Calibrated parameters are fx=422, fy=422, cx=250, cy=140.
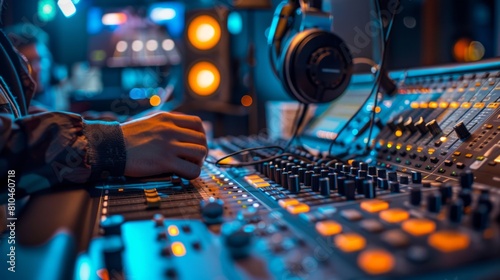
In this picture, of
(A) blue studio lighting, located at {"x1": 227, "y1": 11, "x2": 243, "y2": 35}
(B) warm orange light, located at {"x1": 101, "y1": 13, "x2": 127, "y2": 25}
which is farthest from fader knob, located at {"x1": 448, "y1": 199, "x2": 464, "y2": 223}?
(B) warm orange light, located at {"x1": 101, "y1": 13, "x2": 127, "y2": 25}

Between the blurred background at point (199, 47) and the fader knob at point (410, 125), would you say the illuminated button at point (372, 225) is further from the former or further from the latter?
the blurred background at point (199, 47)

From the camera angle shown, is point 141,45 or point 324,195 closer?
point 324,195

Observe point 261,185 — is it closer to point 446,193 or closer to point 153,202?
point 153,202

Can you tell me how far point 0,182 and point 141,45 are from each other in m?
3.81

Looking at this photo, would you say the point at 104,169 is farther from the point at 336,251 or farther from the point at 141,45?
the point at 141,45

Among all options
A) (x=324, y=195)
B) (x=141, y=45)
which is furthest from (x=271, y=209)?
(x=141, y=45)

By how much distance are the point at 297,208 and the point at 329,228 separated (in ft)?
0.32

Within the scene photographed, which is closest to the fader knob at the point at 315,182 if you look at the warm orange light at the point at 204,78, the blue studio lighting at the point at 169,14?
the warm orange light at the point at 204,78

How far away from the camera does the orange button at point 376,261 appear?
1.10ft

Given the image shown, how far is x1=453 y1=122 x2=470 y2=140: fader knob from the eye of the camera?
0.72 m

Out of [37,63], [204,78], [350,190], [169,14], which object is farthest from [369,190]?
[169,14]

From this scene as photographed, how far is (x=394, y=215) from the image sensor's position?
0.44 meters

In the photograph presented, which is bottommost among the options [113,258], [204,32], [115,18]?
[113,258]

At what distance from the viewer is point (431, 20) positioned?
9.77 feet
